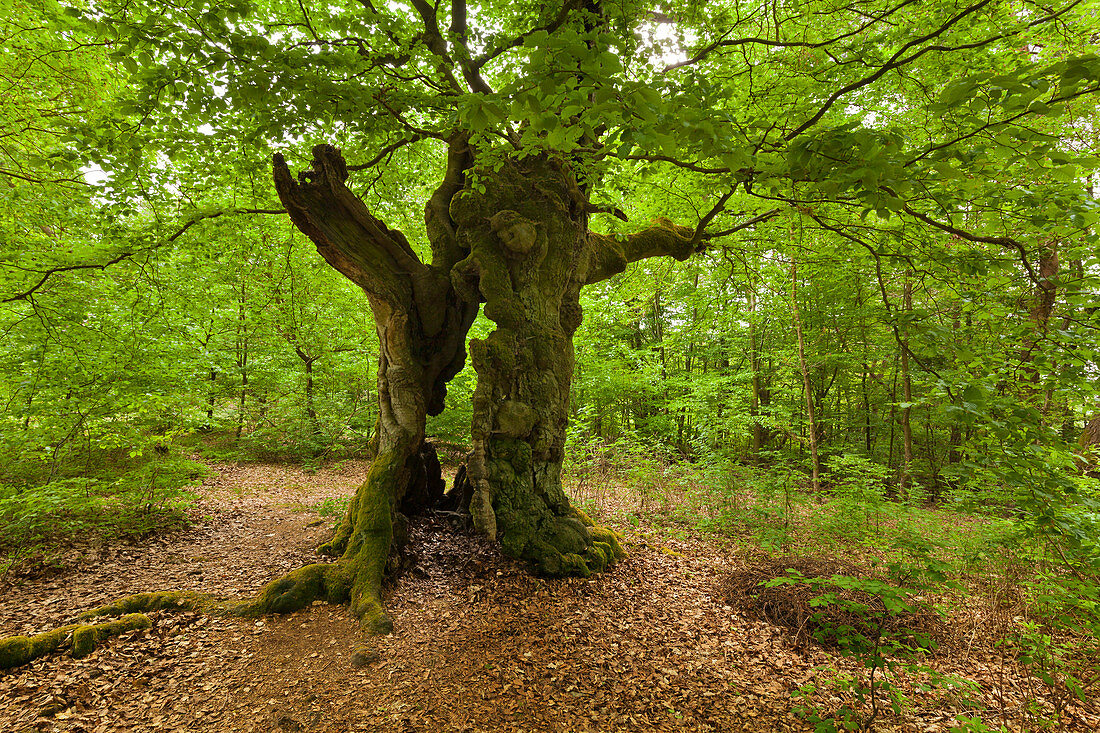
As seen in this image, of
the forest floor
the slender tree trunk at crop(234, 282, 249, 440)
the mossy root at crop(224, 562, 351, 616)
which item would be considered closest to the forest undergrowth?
the forest floor

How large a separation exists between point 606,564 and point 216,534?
5.74m

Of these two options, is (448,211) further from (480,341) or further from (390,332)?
(480,341)

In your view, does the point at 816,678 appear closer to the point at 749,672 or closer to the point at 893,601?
the point at 749,672

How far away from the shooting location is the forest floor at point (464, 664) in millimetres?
2924

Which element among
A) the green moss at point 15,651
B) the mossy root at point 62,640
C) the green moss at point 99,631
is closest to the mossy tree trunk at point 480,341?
the green moss at point 99,631

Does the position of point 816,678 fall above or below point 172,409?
below

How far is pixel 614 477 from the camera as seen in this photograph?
962cm

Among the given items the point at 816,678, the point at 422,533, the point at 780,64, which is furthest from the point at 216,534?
the point at 780,64

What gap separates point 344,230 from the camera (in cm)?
491

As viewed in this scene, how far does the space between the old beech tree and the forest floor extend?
377 millimetres

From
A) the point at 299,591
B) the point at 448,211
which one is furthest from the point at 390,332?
the point at 299,591

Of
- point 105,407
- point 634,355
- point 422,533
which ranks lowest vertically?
point 422,533

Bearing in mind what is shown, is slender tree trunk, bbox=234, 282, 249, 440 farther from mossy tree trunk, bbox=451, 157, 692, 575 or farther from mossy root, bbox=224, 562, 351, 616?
mossy tree trunk, bbox=451, 157, 692, 575

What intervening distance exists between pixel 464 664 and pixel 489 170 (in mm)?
5436
